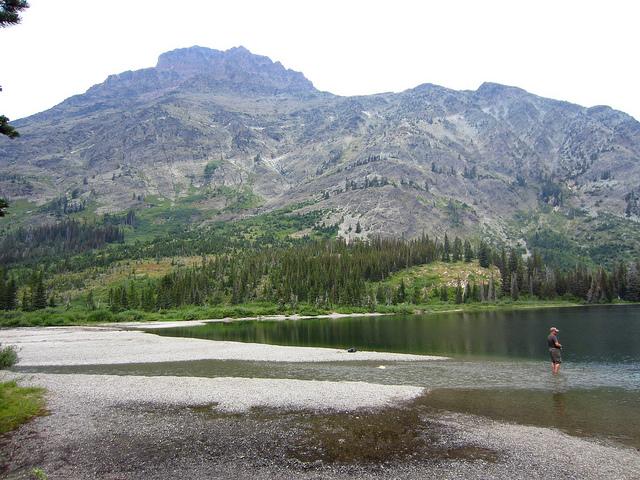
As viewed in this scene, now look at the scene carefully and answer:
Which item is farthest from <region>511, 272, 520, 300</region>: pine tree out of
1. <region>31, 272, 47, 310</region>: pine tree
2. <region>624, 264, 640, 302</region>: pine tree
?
<region>31, 272, 47, 310</region>: pine tree

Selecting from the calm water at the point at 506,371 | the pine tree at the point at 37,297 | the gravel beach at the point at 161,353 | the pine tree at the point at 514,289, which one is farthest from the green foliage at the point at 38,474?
the pine tree at the point at 514,289

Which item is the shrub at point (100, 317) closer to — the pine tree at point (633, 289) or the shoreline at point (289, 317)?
the shoreline at point (289, 317)

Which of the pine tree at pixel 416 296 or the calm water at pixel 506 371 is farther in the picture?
the pine tree at pixel 416 296

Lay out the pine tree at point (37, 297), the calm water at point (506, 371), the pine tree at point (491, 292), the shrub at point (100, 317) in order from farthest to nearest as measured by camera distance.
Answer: the pine tree at point (491, 292)
the pine tree at point (37, 297)
the shrub at point (100, 317)
the calm water at point (506, 371)

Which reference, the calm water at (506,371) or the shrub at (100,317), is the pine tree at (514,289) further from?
the shrub at (100,317)

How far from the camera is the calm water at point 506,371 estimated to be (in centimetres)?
2911

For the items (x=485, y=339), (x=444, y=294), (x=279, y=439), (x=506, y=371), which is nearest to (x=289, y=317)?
(x=444, y=294)

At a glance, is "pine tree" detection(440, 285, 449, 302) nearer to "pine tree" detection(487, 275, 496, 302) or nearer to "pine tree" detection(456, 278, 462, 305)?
"pine tree" detection(456, 278, 462, 305)

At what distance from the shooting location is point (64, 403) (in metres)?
32.6

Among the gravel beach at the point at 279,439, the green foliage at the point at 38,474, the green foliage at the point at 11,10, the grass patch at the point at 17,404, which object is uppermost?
the green foliage at the point at 11,10

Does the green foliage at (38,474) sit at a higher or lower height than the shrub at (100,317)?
higher

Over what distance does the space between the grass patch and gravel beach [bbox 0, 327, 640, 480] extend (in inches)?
33.9

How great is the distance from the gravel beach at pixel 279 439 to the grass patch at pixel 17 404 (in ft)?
2.83

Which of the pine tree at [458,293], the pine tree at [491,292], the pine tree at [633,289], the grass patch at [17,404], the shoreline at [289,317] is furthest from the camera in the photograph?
the pine tree at [633,289]
